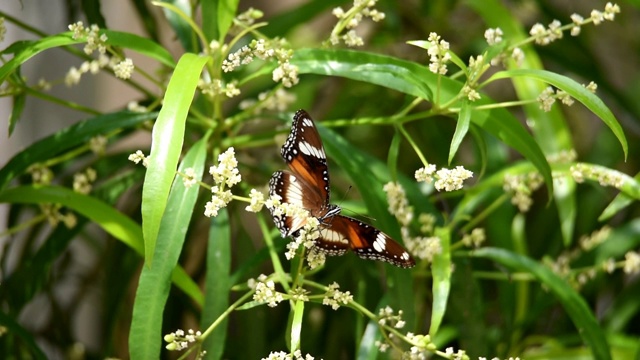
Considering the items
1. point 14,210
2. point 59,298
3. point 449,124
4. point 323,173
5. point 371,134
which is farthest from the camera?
point 371,134

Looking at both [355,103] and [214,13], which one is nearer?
[214,13]

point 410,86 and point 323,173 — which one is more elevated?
point 410,86

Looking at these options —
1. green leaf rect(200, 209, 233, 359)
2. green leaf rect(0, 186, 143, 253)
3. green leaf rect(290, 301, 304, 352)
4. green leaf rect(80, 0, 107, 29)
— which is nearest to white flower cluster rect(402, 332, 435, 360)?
green leaf rect(290, 301, 304, 352)

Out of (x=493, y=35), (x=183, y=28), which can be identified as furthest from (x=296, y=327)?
(x=183, y=28)

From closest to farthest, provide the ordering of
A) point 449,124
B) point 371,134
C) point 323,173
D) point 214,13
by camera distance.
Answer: point 323,173 → point 214,13 → point 449,124 → point 371,134

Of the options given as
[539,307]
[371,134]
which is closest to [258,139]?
[539,307]

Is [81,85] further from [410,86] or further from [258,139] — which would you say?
[410,86]

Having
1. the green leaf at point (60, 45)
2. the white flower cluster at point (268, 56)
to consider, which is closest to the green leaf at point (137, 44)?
the green leaf at point (60, 45)

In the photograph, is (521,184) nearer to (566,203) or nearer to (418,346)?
(566,203)

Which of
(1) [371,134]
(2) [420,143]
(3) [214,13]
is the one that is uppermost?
(1) [371,134]
